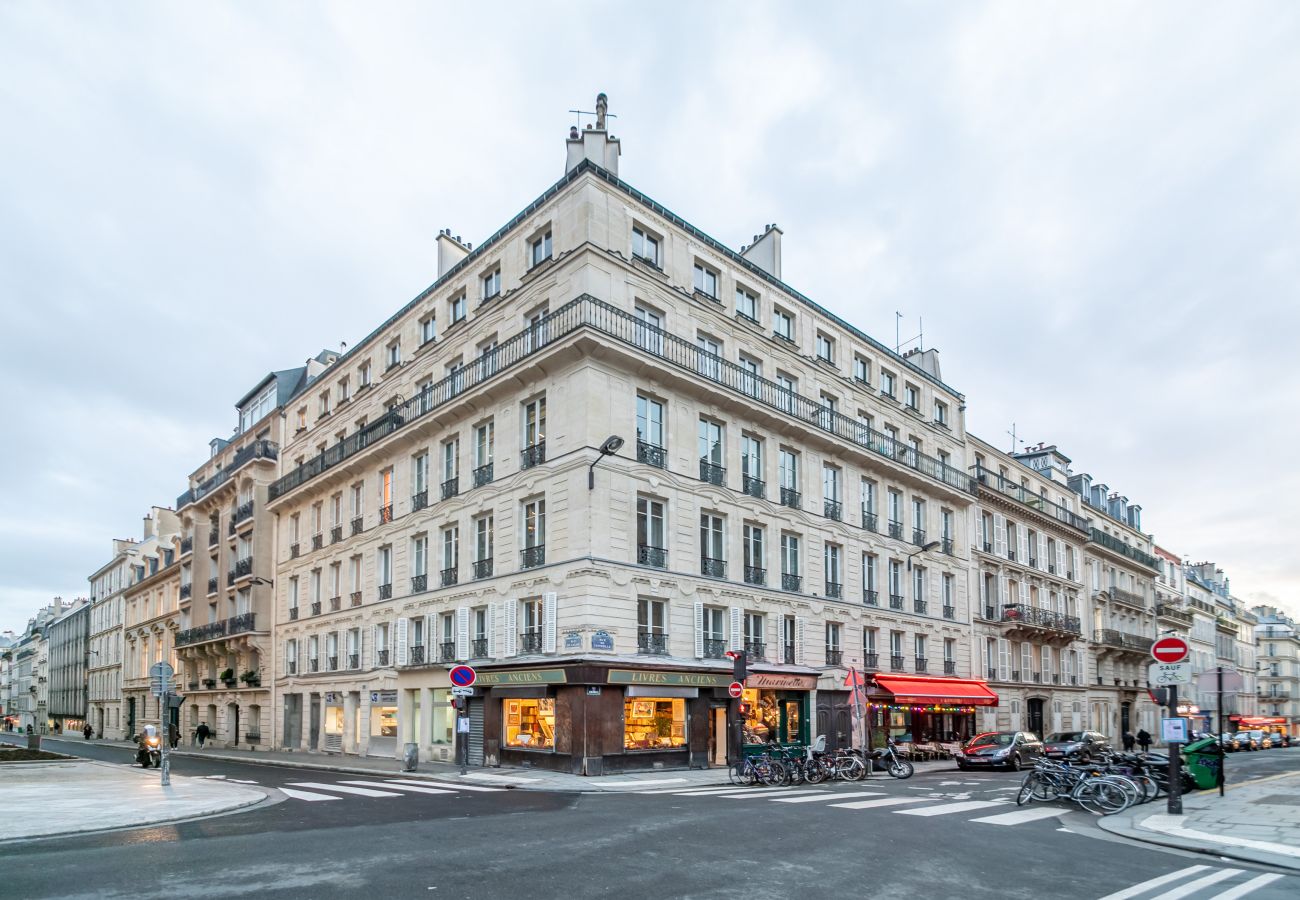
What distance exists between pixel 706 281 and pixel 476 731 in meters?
15.2

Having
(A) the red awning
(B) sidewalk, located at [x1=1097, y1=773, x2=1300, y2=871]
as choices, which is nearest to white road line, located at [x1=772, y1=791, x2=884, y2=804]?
(B) sidewalk, located at [x1=1097, y1=773, x2=1300, y2=871]

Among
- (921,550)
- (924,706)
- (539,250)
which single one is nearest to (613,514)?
(539,250)

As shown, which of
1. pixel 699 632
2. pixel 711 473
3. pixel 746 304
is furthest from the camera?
pixel 746 304

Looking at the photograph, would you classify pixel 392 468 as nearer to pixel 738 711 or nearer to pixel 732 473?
pixel 732 473

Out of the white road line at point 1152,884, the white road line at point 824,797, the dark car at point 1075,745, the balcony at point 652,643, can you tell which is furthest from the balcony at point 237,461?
the white road line at point 1152,884

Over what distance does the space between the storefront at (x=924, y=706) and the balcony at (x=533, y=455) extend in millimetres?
14811

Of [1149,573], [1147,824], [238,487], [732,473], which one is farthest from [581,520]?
[1149,573]

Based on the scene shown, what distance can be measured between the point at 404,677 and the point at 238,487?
19.9 m

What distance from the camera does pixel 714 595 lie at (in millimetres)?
26500

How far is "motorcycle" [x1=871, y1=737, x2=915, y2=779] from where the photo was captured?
22.9m

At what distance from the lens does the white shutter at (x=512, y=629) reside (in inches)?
993

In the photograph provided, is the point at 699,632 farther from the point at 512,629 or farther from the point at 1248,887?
the point at 1248,887

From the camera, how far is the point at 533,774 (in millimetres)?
22625

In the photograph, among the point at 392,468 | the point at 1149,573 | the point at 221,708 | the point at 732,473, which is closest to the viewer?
the point at 732,473
